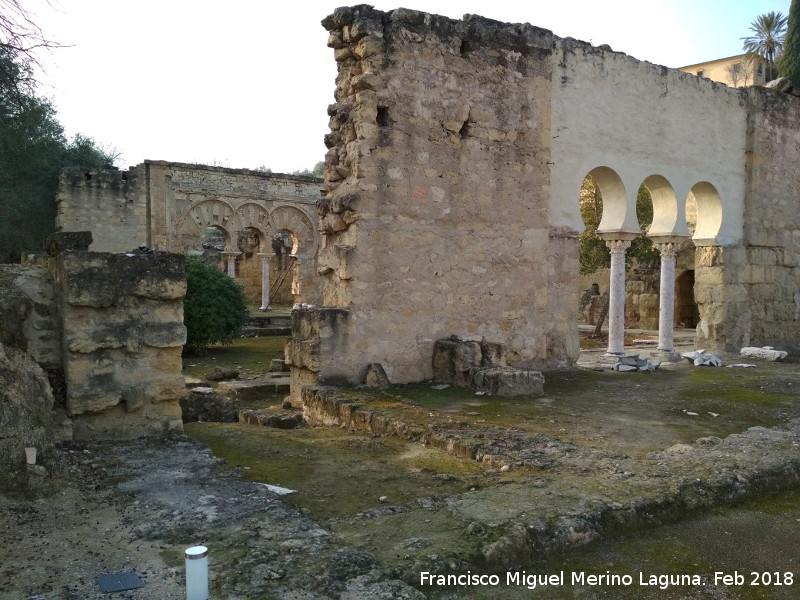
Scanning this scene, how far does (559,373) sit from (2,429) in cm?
770

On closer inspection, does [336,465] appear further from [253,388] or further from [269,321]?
[269,321]

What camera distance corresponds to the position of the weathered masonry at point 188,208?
20.7 m

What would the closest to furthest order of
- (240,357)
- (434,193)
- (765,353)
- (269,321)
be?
(434,193), (765,353), (240,357), (269,321)

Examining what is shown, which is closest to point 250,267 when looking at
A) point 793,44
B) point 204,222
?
point 204,222

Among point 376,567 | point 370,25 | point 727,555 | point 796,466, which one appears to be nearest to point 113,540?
point 376,567

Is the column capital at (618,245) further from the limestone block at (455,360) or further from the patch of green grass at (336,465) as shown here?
the patch of green grass at (336,465)

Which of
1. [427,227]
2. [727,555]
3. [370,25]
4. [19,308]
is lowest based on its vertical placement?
[727,555]

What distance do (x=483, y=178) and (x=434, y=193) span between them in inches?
33.9

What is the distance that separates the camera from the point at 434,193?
8.66 metres

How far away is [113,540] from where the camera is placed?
310cm

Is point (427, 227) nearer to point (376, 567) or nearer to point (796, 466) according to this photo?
point (796, 466)

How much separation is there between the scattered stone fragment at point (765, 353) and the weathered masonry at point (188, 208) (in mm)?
14778

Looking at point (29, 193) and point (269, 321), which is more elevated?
point (29, 193)

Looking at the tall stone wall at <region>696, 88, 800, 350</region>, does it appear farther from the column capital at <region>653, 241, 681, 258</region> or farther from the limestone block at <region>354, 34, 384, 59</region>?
the limestone block at <region>354, 34, 384, 59</region>
